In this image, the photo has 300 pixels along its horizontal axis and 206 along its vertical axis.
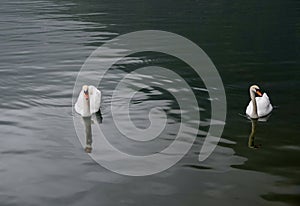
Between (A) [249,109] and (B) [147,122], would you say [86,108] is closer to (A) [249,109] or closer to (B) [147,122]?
(B) [147,122]

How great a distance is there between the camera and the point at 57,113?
19734 mm

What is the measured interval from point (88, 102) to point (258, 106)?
6.14 metres

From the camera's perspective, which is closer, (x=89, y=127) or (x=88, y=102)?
(x=89, y=127)

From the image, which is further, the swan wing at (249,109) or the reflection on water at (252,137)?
the swan wing at (249,109)

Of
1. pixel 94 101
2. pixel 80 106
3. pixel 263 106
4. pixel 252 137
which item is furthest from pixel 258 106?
pixel 80 106

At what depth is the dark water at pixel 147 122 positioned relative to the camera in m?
13.5

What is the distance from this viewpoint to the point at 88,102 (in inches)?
758

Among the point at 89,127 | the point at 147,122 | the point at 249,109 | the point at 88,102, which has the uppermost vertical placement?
the point at 88,102

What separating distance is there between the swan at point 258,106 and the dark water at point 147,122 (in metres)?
0.31

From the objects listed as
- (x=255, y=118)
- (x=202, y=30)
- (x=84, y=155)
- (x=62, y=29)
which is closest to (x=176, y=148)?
(x=84, y=155)

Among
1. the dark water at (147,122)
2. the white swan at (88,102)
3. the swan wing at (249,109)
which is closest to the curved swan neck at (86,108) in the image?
the white swan at (88,102)

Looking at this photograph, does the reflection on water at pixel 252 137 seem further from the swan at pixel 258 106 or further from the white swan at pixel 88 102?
the white swan at pixel 88 102

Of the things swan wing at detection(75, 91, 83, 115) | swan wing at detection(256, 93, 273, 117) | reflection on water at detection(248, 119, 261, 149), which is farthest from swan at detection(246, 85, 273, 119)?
swan wing at detection(75, 91, 83, 115)

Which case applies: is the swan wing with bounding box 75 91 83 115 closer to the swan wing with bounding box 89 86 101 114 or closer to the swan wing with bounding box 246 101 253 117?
the swan wing with bounding box 89 86 101 114
